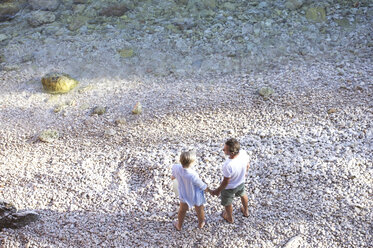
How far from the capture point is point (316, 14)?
7793 mm

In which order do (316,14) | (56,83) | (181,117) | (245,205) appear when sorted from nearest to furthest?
(245,205), (181,117), (56,83), (316,14)

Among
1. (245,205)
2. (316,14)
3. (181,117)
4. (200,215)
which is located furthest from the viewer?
(316,14)

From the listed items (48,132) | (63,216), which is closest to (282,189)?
(63,216)

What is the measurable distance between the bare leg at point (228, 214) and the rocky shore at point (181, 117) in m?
0.06

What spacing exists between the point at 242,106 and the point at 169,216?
2.48 meters

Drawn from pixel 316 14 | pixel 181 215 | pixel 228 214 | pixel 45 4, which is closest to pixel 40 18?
pixel 45 4

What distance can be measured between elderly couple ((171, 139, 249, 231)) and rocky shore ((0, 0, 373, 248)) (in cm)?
50

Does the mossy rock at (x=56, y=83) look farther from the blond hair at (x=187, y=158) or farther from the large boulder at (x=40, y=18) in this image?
the blond hair at (x=187, y=158)

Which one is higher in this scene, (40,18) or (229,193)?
(40,18)

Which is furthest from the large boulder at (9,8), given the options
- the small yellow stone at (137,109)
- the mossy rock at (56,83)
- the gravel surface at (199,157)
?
the small yellow stone at (137,109)

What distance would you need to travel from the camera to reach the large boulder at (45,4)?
880 centimetres

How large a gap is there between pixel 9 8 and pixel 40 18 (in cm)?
101

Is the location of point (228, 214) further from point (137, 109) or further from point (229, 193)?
point (137, 109)

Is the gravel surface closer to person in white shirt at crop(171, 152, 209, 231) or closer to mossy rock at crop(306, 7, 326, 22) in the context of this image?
person in white shirt at crop(171, 152, 209, 231)
